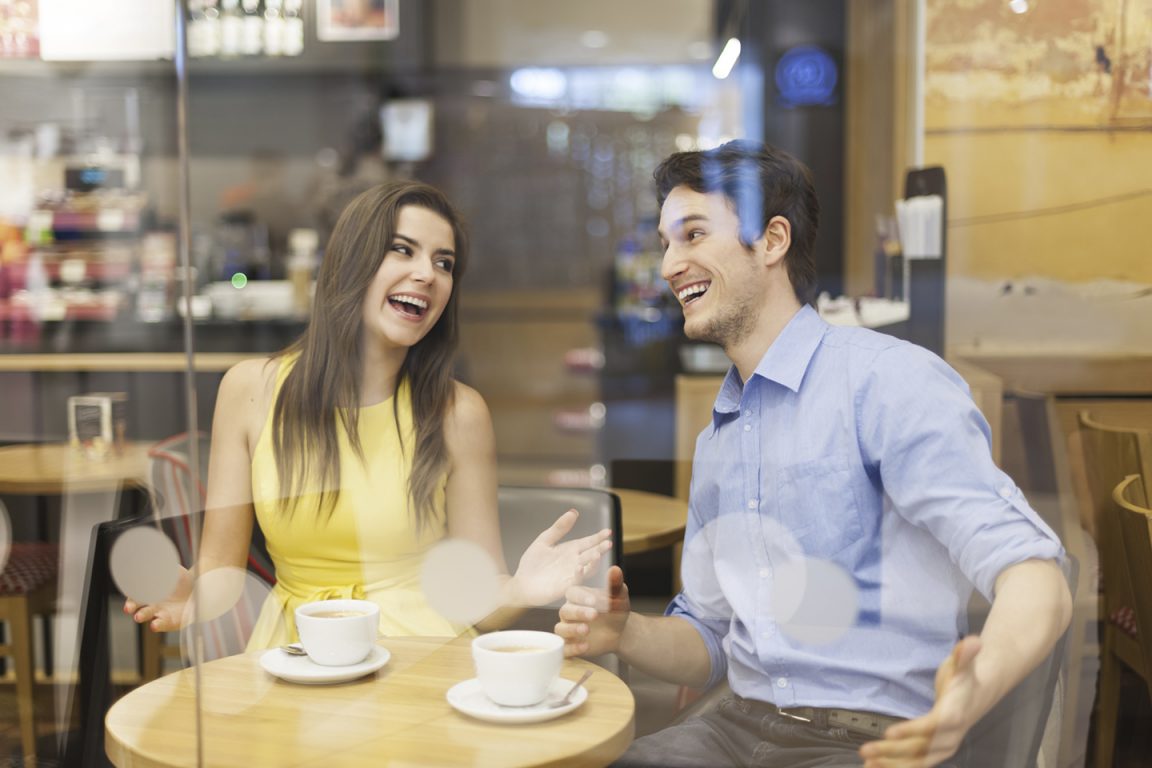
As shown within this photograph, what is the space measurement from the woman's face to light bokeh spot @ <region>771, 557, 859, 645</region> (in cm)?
51

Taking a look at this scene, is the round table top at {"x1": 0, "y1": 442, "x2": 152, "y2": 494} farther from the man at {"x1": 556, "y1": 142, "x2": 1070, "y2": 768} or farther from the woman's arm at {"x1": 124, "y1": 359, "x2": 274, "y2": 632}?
the man at {"x1": 556, "y1": 142, "x2": 1070, "y2": 768}

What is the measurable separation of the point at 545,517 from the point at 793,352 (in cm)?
36

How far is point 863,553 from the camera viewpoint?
1225 millimetres

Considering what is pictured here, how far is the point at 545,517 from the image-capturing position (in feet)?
4.53

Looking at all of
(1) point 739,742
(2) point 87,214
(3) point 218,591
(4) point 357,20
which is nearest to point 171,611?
(3) point 218,591

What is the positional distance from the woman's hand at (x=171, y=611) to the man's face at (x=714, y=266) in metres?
0.72

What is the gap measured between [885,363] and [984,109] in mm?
526

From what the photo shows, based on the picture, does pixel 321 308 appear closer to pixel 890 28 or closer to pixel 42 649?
pixel 42 649

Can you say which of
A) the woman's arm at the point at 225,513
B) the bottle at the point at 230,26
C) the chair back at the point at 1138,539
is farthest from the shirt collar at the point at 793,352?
the bottle at the point at 230,26

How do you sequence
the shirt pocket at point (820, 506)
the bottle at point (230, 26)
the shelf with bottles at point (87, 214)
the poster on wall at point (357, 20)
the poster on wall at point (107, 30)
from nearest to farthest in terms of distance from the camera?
1. the shirt pocket at point (820, 506)
2. the poster on wall at point (107, 30)
3. the bottle at point (230, 26)
4. the shelf with bottles at point (87, 214)
5. the poster on wall at point (357, 20)

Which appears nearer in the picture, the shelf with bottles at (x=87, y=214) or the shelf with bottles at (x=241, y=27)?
the shelf with bottles at (x=241, y=27)

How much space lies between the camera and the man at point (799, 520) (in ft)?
3.91

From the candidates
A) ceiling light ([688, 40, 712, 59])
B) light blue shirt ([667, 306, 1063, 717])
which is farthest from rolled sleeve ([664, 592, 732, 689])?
ceiling light ([688, 40, 712, 59])

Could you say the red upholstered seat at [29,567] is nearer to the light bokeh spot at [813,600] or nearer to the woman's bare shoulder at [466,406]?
the woman's bare shoulder at [466,406]
